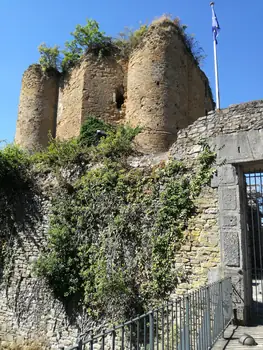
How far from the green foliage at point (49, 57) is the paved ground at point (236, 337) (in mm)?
16222

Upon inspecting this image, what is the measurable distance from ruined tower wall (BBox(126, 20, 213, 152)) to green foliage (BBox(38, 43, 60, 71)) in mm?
5398

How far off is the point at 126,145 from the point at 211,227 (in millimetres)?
3256

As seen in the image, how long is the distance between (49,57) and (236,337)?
17.0m

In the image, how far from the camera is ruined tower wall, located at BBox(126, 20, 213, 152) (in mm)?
13000

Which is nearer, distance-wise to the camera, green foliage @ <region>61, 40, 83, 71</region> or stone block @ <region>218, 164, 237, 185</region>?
stone block @ <region>218, 164, 237, 185</region>

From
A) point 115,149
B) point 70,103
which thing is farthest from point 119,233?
point 70,103

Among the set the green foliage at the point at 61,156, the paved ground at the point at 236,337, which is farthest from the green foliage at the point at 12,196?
the paved ground at the point at 236,337

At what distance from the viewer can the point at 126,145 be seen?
8.28 m

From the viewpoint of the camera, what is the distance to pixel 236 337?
4.64m

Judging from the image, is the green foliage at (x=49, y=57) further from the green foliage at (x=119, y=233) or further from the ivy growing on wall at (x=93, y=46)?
the green foliage at (x=119, y=233)

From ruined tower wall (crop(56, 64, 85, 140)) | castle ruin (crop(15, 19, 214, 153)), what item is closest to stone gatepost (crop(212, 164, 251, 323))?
castle ruin (crop(15, 19, 214, 153))

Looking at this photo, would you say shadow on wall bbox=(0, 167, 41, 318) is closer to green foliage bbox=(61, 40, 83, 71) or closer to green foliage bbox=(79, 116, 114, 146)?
green foliage bbox=(79, 116, 114, 146)

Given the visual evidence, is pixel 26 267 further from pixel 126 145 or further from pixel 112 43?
pixel 112 43

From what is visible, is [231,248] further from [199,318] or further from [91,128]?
[91,128]
